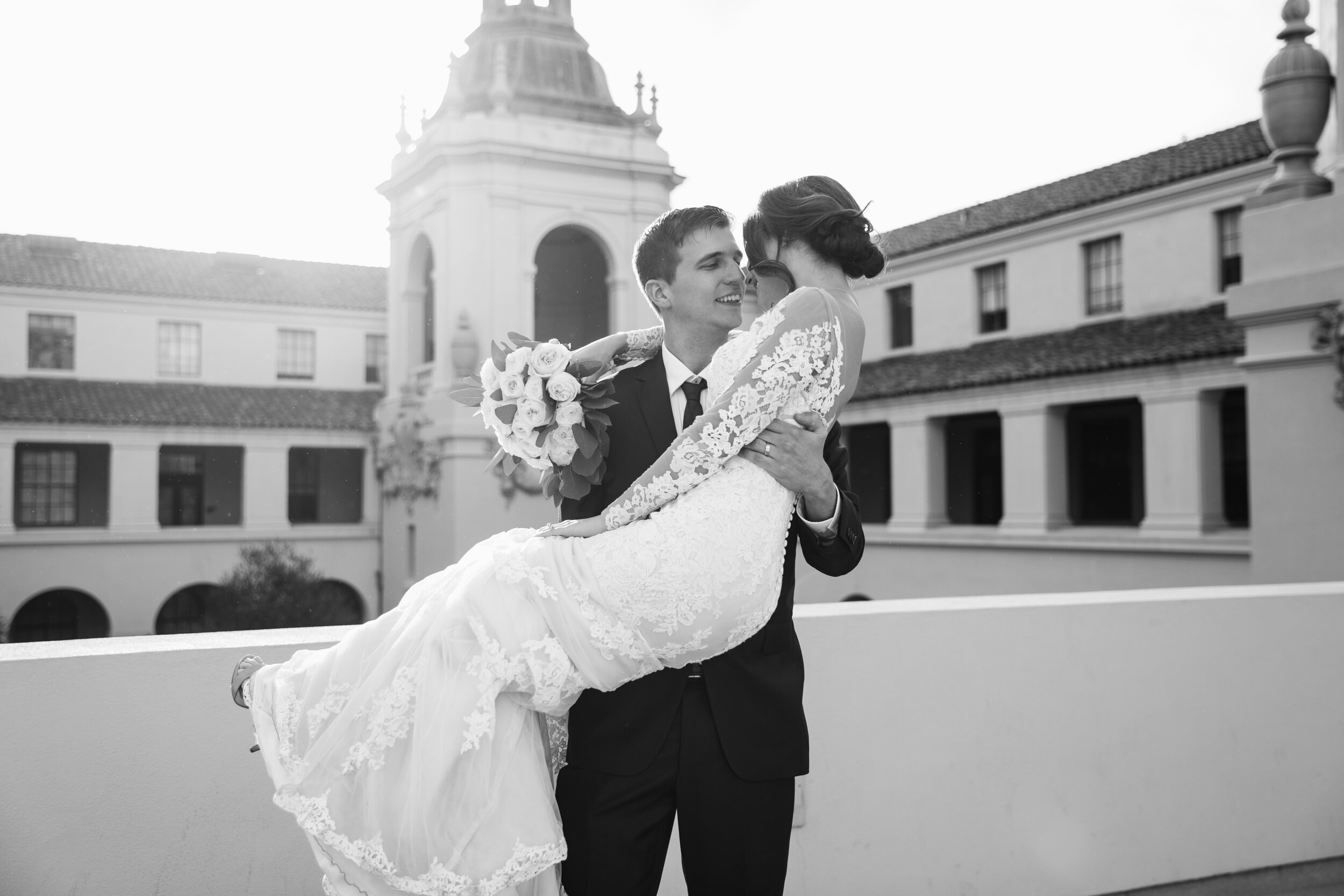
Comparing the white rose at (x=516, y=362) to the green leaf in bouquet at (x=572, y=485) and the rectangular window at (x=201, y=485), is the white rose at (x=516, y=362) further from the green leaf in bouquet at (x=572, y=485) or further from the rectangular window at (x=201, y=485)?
the rectangular window at (x=201, y=485)

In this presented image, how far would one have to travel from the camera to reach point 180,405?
31.6 metres

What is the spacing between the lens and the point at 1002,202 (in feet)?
82.6

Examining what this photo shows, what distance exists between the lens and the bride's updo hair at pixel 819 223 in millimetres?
2406

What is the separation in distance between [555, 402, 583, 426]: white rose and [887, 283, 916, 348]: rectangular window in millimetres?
24876

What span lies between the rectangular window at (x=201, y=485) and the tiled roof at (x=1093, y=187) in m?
19.4

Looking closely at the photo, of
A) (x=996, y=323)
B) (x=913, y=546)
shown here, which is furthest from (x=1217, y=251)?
(x=913, y=546)

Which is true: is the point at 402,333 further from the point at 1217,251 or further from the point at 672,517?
the point at 672,517

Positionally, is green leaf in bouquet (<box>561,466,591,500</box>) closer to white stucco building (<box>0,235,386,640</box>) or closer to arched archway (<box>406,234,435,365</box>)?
arched archway (<box>406,234,435,365</box>)

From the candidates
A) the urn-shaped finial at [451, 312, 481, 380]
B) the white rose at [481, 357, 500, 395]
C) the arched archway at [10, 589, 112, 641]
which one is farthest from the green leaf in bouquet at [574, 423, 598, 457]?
the arched archway at [10, 589, 112, 641]

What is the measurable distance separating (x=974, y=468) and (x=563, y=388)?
75.1ft

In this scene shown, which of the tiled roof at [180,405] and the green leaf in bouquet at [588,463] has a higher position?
the tiled roof at [180,405]

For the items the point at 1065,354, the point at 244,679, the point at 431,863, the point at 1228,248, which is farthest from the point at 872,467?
the point at 431,863

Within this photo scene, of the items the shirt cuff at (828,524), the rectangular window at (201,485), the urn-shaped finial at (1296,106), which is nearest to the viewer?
the shirt cuff at (828,524)

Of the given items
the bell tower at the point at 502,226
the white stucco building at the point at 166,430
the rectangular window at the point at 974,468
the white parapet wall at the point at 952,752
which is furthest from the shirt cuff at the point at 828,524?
the white stucco building at the point at 166,430
